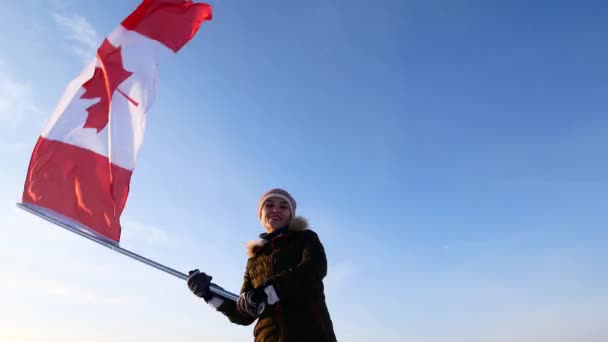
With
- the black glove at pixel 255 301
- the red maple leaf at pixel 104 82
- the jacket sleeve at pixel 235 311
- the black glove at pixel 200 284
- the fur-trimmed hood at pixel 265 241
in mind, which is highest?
the red maple leaf at pixel 104 82

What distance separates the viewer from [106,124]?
6598 millimetres

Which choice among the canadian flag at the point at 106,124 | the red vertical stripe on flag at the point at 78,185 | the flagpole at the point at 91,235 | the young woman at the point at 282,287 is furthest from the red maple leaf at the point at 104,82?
the young woman at the point at 282,287

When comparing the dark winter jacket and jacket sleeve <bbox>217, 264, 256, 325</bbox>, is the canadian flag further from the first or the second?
the dark winter jacket

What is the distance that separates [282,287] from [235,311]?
3.87ft

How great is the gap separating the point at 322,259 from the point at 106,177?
10.7 ft

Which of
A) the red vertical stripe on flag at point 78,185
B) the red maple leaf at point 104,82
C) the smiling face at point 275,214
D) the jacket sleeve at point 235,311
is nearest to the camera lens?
the jacket sleeve at point 235,311

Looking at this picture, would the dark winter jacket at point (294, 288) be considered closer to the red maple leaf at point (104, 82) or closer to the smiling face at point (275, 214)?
the smiling face at point (275, 214)

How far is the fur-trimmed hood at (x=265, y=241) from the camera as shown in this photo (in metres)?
5.47

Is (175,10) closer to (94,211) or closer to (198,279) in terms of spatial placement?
(94,211)

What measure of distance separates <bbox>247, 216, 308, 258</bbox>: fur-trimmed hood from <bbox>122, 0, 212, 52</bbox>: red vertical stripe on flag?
3.31 meters

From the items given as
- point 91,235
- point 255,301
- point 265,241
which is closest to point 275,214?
point 265,241

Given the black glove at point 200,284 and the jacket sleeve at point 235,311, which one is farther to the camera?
the jacket sleeve at point 235,311

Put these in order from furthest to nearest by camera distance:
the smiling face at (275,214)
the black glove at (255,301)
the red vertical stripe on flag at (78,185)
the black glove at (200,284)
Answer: the red vertical stripe on flag at (78,185)
the smiling face at (275,214)
the black glove at (200,284)
the black glove at (255,301)

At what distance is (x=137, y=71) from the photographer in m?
6.79
